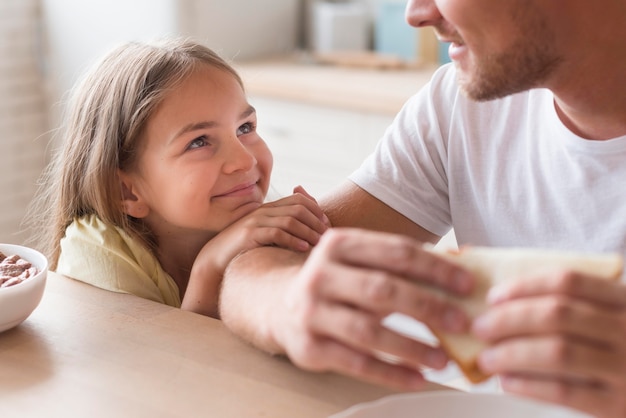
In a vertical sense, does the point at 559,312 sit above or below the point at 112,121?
above

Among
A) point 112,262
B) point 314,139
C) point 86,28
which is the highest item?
point 112,262

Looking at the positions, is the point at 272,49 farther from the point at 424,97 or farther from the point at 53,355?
the point at 53,355

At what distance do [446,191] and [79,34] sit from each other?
2.22m

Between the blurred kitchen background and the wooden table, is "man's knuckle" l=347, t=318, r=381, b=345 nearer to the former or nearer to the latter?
the wooden table

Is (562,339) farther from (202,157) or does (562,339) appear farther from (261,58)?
(261,58)

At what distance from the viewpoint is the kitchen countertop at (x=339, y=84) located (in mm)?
2756

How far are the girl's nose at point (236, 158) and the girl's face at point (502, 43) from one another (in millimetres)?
355

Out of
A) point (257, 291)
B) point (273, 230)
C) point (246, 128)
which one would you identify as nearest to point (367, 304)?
point (257, 291)

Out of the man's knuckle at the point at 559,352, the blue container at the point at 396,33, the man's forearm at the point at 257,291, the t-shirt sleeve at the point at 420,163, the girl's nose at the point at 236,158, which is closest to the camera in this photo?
the man's knuckle at the point at 559,352

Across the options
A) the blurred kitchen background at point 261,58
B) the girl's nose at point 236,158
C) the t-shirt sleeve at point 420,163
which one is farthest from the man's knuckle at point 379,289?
the blurred kitchen background at point 261,58

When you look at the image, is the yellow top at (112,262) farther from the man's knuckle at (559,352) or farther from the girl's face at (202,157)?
the man's knuckle at (559,352)

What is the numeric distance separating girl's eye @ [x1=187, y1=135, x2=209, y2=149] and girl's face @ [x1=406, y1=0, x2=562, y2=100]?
418mm

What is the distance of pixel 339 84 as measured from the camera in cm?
288

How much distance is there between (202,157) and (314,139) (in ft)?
4.95
